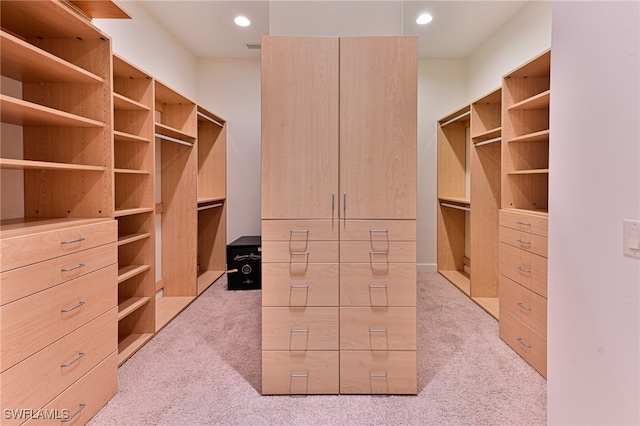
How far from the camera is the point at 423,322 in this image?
2.90 metres

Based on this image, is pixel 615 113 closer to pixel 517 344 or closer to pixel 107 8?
pixel 517 344

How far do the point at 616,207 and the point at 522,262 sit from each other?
4.64 ft

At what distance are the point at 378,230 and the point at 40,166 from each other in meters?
1.69

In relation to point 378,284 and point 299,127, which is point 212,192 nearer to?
point 299,127

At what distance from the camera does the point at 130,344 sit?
7.98 feet

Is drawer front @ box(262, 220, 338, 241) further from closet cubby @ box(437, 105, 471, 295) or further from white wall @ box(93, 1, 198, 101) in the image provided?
closet cubby @ box(437, 105, 471, 295)

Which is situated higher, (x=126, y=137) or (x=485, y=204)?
(x=126, y=137)

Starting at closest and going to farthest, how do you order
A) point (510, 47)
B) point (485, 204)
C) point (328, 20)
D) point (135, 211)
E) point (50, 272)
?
point (50, 272), point (135, 211), point (328, 20), point (510, 47), point (485, 204)

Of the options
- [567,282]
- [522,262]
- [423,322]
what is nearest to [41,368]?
[567,282]

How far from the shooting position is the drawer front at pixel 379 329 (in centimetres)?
184

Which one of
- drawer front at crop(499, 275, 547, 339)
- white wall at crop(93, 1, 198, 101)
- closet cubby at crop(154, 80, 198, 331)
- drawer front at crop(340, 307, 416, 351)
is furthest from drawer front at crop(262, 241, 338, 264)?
white wall at crop(93, 1, 198, 101)

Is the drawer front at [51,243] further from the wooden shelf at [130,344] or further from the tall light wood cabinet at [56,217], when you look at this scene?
the wooden shelf at [130,344]

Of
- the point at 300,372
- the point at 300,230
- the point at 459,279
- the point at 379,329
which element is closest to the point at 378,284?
the point at 379,329

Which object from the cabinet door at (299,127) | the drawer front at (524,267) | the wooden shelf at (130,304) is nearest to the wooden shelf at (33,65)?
the cabinet door at (299,127)
